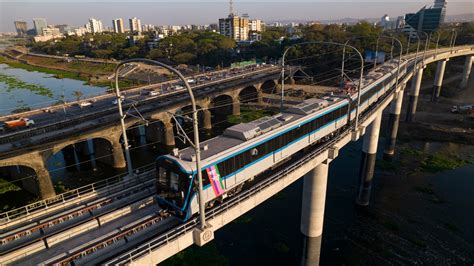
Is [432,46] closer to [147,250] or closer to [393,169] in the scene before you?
[393,169]

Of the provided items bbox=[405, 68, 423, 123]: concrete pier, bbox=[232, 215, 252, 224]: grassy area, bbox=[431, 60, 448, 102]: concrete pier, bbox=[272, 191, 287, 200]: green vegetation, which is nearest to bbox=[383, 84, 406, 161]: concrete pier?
bbox=[405, 68, 423, 123]: concrete pier

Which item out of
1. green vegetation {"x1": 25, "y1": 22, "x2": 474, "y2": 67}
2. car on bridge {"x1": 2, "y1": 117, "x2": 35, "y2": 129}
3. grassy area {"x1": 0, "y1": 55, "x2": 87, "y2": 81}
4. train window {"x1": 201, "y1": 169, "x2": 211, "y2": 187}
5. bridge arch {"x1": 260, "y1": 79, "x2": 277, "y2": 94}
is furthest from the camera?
grassy area {"x1": 0, "y1": 55, "x2": 87, "y2": 81}

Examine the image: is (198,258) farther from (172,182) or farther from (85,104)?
(85,104)

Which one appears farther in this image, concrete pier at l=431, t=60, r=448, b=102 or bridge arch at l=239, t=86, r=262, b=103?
bridge arch at l=239, t=86, r=262, b=103

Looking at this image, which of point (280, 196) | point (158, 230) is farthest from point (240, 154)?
point (280, 196)

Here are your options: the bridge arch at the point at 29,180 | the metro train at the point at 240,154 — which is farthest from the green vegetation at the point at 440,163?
the bridge arch at the point at 29,180

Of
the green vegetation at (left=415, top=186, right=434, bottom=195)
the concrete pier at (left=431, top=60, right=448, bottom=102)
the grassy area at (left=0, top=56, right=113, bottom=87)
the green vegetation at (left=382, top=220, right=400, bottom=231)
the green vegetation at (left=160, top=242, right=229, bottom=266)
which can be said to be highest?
the concrete pier at (left=431, top=60, right=448, bottom=102)

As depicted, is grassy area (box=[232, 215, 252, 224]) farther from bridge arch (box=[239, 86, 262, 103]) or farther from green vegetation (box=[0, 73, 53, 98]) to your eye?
green vegetation (box=[0, 73, 53, 98])
